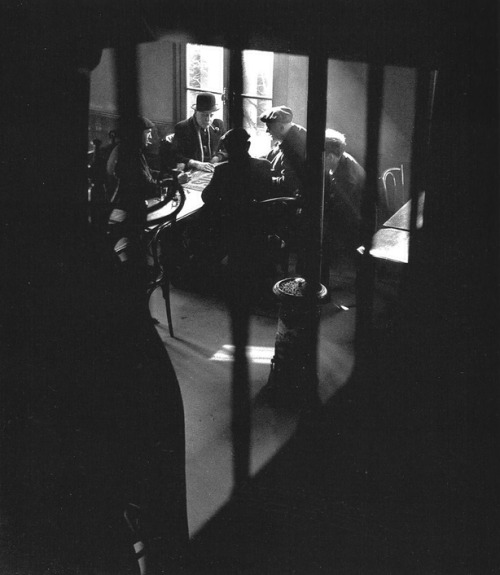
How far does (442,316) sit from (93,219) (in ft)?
2.22

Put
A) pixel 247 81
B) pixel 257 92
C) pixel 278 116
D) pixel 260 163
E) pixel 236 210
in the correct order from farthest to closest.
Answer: pixel 257 92, pixel 247 81, pixel 278 116, pixel 260 163, pixel 236 210

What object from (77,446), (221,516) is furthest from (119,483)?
(221,516)

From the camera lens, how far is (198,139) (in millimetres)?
6266

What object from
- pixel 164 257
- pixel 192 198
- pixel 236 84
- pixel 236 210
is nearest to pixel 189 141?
pixel 192 198

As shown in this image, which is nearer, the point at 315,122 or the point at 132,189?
the point at 315,122

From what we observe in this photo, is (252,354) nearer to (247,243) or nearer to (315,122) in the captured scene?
(247,243)

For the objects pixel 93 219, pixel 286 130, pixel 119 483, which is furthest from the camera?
pixel 286 130

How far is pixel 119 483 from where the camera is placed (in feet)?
4.85

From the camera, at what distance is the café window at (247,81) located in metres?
6.81

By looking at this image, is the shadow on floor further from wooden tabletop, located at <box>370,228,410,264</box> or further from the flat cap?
the flat cap

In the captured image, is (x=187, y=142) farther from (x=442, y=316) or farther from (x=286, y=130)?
(x=442, y=316)

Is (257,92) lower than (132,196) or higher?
higher

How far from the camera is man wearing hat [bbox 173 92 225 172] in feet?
19.6

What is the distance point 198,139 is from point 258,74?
1161mm
